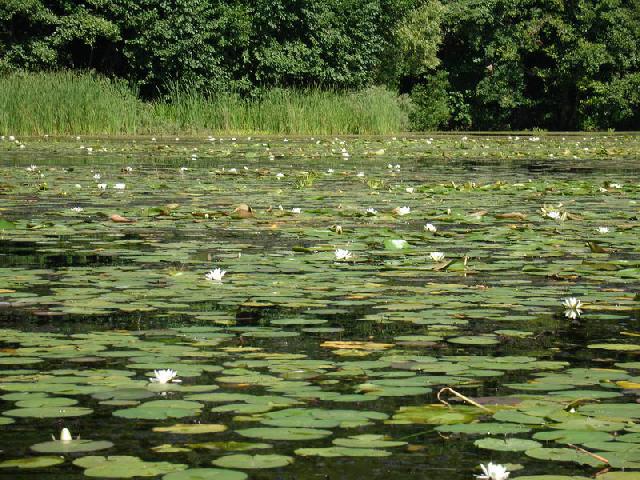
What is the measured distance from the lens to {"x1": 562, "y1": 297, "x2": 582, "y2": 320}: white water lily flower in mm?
4266

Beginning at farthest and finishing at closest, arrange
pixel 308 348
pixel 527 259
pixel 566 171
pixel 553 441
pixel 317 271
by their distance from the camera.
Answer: pixel 566 171, pixel 527 259, pixel 317 271, pixel 308 348, pixel 553 441

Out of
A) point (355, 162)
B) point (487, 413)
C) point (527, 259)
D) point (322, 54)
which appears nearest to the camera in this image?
Result: point (487, 413)

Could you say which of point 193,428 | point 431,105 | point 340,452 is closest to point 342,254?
point 193,428

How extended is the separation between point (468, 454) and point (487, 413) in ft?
1.16

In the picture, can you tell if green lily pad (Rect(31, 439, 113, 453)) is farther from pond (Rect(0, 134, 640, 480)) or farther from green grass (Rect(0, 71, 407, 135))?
green grass (Rect(0, 71, 407, 135))

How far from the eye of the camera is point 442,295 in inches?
186

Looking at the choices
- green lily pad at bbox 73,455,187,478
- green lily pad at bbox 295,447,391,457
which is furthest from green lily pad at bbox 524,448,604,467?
green lily pad at bbox 73,455,187,478

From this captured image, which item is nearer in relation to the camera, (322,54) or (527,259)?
(527,259)

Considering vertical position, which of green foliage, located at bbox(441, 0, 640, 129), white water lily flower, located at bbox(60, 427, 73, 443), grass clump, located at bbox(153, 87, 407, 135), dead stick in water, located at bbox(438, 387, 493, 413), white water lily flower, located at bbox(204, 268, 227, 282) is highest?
green foliage, located at bbox(441, 0, 640, 129)

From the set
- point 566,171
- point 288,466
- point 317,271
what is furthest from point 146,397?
point 566,171

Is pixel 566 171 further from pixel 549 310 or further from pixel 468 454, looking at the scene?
pixel 468 454

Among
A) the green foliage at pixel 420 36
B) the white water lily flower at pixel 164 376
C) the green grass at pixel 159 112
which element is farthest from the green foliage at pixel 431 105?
the white water lily flower at pixel 164 376

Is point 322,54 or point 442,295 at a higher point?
point 322,54

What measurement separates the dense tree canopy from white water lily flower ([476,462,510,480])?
95.8 ft
